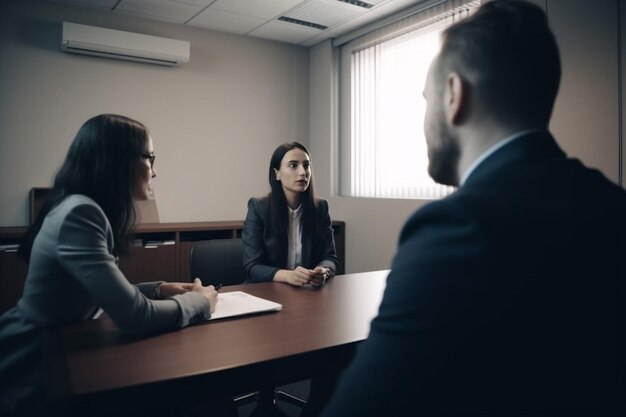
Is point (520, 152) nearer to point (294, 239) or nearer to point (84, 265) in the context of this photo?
point (84, 265)

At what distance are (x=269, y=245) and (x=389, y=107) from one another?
2.28 meters

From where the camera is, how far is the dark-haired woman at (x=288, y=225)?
2.37m

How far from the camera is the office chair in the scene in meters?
2.25

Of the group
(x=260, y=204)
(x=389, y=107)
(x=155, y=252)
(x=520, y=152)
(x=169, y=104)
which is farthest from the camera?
(x=169, y=104)

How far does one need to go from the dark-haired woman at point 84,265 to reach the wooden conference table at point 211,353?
0.06 meters

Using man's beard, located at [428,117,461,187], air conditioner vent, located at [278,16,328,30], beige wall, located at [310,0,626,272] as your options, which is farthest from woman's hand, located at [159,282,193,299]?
air conditioner vent, located at [278,16,328,30]

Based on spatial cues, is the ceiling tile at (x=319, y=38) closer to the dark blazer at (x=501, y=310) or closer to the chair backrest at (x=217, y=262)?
the chair backrest at (x=217, y=262)

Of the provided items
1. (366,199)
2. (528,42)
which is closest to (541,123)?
(528,42)

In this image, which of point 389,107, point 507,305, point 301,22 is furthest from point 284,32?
point 507,305

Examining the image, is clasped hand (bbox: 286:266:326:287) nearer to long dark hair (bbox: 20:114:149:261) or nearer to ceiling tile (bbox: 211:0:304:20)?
long dark hair (bbox: 20:114:149:261)

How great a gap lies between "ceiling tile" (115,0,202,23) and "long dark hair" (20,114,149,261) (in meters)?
2.87

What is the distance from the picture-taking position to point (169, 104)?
4301 mm

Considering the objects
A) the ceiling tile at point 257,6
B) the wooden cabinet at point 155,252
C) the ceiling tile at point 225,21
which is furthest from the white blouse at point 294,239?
the ceiling tile at point 225,21

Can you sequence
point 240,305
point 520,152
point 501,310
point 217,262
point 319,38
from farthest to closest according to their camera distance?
1. point 319,38
2. point 217,262
3. point 240,305
4. point 520,152
5. point 501,310
